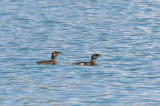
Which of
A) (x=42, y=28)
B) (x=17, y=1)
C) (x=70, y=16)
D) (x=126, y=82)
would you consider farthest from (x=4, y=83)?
(x=17, y=1)

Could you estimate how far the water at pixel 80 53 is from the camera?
2189cm

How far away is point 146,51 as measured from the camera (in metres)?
33.6

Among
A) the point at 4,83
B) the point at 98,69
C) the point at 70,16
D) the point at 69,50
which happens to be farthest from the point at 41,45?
the point at 70,16

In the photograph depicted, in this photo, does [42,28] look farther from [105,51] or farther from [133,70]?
[133,70]

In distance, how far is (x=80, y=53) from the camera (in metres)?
32.9

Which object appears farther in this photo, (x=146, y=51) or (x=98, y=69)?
(x=146, y=51)

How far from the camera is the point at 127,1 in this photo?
64250 millimetres

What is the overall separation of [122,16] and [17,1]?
15307 mm

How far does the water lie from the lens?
21.9 meters

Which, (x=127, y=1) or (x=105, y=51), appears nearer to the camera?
(x=105, y=51)

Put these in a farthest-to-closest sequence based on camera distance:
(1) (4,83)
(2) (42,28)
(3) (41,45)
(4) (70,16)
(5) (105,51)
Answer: (4) (70,16) < (2) (42,28) < (3) (41,45) < (5) (105,51) < (1) (4,83)

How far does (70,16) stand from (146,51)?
61.6ft

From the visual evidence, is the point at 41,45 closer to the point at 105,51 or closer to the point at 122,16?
the point at 105,51

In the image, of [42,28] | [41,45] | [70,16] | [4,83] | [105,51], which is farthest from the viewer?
[70,16]
